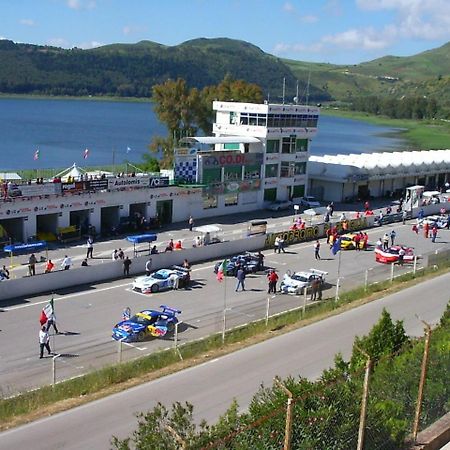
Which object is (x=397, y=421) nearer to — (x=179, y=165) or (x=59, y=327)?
(x=59, y=327)

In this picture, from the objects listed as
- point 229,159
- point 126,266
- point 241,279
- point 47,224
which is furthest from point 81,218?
point 241,279

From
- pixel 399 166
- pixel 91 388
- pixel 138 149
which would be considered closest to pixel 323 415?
pixel 91 388

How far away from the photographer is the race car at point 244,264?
35.8m

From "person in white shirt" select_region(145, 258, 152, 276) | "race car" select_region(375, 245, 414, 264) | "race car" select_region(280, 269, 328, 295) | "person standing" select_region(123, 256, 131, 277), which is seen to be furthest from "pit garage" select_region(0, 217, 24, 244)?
"race car" select_region(375, 245, 414, 264)

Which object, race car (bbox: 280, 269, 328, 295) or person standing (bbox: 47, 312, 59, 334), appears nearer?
person standing (bbox: 47, 312, 59, 334)

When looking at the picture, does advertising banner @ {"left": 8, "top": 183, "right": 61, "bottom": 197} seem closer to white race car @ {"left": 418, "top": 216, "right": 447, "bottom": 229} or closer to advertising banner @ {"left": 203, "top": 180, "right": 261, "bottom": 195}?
advertising banner @ {"left": 203, "top": 180, "right": 261, "bottom": 195}

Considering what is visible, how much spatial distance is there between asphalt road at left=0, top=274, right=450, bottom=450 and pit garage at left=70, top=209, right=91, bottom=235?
2208cm

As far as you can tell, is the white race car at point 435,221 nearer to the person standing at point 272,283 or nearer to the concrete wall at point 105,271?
the concrete wall at point 105,271

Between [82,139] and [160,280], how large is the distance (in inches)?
4026

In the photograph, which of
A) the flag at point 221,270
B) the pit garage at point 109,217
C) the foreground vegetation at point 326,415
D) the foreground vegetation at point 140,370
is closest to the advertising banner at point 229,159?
the pit garage at point 109,217

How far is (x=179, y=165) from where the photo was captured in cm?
5106

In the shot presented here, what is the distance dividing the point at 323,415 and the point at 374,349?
6.09 metres

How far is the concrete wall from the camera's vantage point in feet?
97.7

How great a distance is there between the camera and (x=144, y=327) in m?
24.5
